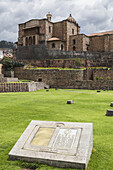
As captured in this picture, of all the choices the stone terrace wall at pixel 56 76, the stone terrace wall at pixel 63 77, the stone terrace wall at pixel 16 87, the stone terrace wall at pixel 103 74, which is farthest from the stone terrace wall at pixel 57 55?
the stone terrace wall at pixel 16 87

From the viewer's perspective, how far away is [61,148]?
4484mm

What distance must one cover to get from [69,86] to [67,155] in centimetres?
2915

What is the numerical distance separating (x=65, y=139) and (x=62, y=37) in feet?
166

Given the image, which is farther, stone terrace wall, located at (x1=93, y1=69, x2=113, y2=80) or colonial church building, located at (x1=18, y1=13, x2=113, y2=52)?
colonial church building, located at (x1=18, y1=13, x2=113, y2=52)

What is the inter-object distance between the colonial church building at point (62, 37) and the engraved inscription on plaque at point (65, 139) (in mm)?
46894

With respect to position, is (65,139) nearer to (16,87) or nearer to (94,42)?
(16,87)

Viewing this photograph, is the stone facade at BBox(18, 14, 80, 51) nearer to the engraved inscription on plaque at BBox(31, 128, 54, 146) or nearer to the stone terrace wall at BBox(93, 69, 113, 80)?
the stone terrace wall at BBox(93, 69, 113, 80)

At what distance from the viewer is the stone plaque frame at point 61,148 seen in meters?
4.23

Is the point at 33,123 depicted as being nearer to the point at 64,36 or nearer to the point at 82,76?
the point at 82,76

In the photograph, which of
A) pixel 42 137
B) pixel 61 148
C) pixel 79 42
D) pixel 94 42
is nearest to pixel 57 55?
pixel 79 42

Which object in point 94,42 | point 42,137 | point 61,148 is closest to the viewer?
point 61,148

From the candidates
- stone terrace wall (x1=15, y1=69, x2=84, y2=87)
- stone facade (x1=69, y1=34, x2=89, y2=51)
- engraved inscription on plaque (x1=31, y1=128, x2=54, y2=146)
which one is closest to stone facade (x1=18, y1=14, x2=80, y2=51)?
stone facade (x1=69, y1=34, x2=89, y2=51)

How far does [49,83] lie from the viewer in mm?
35656

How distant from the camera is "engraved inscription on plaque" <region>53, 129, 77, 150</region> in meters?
4.56
